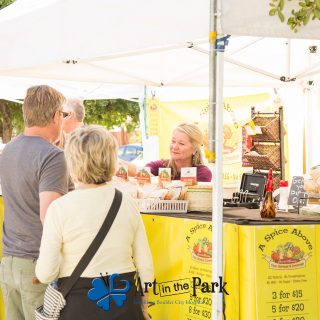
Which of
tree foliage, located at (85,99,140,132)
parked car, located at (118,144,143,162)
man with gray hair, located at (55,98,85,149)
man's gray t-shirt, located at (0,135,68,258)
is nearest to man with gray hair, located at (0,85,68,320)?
man's gray t-shirt, located at (0,135,68,258)

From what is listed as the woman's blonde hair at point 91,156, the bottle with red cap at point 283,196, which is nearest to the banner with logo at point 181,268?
the woman's blonde hair at point 91,156

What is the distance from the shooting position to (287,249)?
3.28 meters

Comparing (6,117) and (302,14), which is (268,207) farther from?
(6,117)

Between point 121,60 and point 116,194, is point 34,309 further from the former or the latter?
point 121,60

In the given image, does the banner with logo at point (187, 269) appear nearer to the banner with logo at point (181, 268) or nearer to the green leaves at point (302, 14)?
the banner with logo at point (181, 268)

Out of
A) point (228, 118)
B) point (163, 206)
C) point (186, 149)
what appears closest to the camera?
point (163, 206)

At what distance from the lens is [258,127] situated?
634cm

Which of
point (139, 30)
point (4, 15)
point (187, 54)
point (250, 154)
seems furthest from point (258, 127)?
point (139, 30)

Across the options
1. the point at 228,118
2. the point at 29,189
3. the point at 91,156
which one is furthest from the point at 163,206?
the point at 228,118

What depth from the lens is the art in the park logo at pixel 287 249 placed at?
3219 millimetres

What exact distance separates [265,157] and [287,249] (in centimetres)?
313

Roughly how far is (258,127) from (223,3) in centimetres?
348

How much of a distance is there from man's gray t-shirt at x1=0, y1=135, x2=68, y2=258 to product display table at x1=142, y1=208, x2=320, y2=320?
75cm

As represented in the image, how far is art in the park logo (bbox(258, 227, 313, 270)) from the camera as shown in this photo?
3.22m
